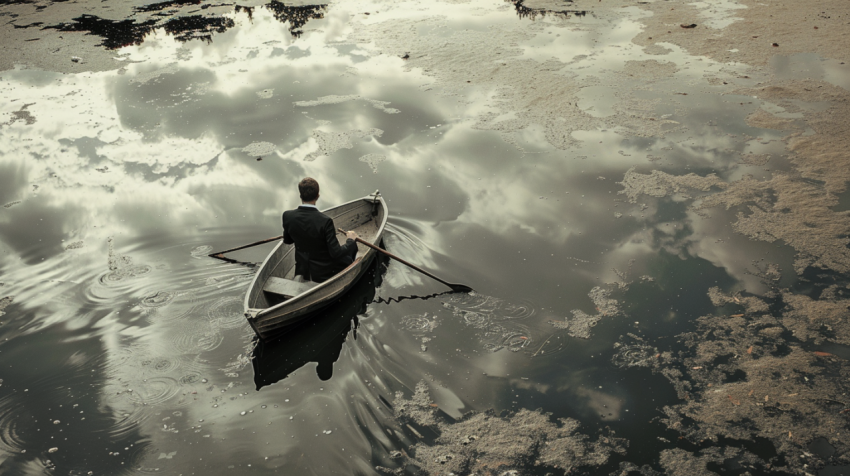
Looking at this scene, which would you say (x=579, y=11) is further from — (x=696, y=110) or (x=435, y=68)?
(x=696, y=110)

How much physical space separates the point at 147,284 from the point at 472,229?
3.76m

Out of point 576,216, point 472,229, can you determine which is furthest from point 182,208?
point 576,216

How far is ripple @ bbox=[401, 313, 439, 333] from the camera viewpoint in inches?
216

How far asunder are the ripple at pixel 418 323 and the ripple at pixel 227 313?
5.28 ft

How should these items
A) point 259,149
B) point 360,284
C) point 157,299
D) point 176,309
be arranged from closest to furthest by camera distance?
point 176,309 → point 157,299 → point 360,284 → point 259,149

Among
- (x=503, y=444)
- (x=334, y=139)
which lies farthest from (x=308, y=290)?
(x=334, y=139)

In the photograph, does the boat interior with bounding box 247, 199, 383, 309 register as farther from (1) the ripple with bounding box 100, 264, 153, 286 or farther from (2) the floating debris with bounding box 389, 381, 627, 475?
(2) the floating debris with bounding box 389, 381, 627, 475

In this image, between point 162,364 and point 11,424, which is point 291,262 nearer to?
point 162,364

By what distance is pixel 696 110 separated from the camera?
896 cm

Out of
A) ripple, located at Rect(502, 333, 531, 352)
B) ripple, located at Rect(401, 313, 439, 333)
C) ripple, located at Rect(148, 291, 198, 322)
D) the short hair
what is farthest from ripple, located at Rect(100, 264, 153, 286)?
ripple, located at Rect(502, 333, 531, 352)

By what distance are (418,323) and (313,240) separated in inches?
52.4

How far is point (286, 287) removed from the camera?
554cm

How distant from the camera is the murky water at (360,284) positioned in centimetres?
462

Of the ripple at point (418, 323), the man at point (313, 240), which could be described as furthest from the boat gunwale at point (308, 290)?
the ripple at point (418, 323)
